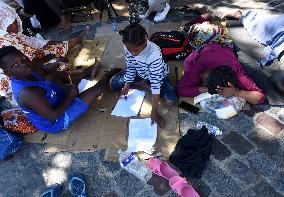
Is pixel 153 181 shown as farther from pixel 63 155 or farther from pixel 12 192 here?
pixel 12 192

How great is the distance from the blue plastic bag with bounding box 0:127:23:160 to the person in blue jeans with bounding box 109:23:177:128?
4.08 ft

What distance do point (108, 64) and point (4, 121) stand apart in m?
1.56

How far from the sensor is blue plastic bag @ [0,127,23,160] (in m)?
3.39

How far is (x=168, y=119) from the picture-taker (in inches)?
137

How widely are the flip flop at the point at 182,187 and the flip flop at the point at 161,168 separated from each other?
7cm

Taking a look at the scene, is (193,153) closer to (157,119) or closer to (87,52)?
(157,119)

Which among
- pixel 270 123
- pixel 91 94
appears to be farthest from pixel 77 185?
pixel 270 123

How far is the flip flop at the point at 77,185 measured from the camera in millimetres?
2907

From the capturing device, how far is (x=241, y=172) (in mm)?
2883

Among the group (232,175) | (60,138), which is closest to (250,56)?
(232,175)

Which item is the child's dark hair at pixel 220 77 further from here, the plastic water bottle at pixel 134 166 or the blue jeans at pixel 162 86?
the plastic water bottle at pixel 134 166

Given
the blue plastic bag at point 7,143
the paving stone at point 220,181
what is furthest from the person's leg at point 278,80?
the blue plastic bag at point 7,143

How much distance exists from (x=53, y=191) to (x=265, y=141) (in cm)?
204

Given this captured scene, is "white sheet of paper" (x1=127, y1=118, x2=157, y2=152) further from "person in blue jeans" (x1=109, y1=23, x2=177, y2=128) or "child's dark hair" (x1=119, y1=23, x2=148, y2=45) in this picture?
"child's dark hair" (x1=119, y1=23, x2=148, y2=45)
